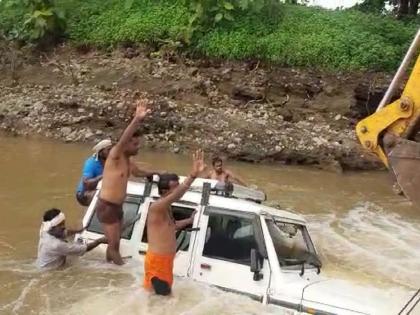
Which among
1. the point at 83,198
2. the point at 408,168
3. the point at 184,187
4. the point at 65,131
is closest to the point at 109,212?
the point at 184,187

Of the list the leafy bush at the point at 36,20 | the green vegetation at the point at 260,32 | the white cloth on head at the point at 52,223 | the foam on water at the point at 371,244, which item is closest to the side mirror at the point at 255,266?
the foam on water at the point at 371,244

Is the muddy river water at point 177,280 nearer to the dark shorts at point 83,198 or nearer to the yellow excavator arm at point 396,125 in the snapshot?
the dark shorts at point 83,198

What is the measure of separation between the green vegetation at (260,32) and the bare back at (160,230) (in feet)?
52.4

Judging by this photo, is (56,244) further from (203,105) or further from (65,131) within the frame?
(203,105)

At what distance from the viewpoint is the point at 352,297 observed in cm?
565

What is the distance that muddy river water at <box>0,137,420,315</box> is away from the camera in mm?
6352

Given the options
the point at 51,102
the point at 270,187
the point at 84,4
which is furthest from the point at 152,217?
the point at 84,4

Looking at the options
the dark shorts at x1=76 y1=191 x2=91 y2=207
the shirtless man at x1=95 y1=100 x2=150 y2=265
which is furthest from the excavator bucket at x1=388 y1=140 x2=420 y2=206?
the dark shorts at x1=76 y1=191 x2=91 y2=207

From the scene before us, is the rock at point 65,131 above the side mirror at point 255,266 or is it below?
below

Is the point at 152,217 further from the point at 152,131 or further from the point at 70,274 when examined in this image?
the point at 152,131

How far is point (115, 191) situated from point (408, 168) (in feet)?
10.7

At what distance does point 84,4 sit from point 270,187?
13928 mm

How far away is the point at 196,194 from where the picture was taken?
6.54 m

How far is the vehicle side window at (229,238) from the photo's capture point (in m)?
6.12
